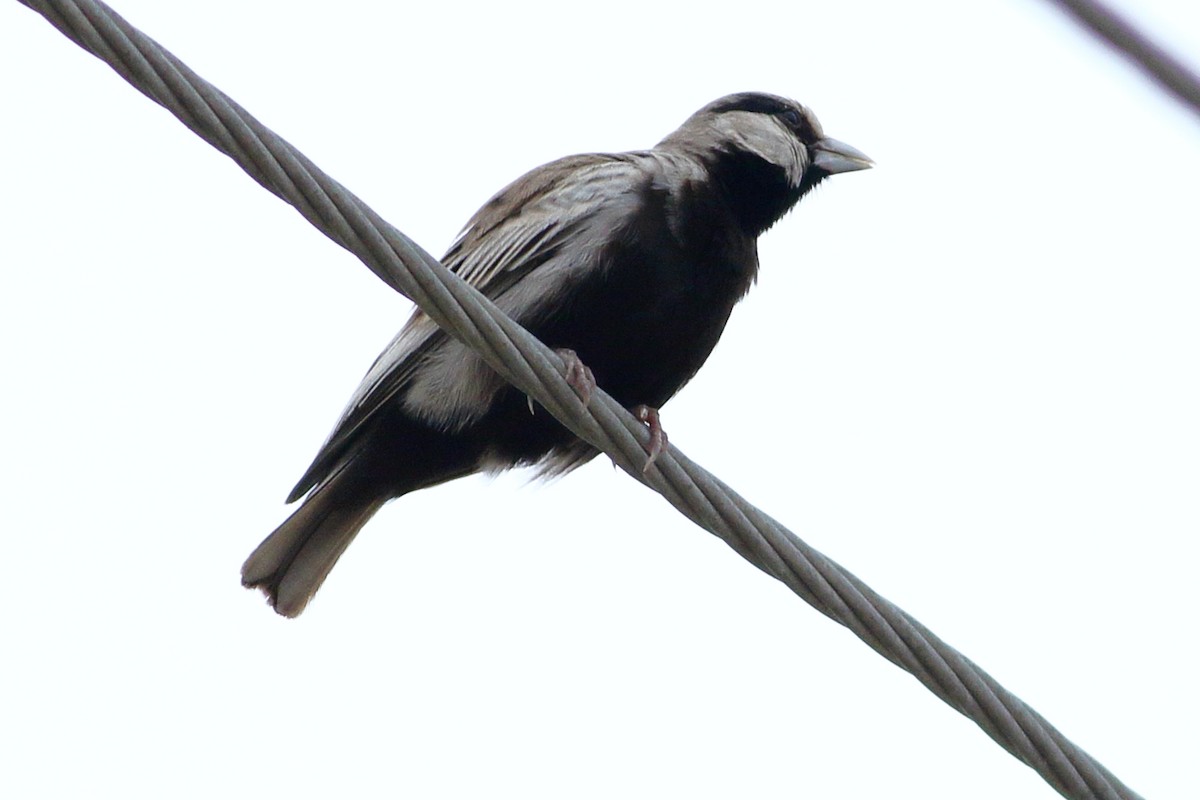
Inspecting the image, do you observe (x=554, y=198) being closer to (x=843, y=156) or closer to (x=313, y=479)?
(x=313, y=479)

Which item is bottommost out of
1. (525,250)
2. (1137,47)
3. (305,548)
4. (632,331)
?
(1137,47)

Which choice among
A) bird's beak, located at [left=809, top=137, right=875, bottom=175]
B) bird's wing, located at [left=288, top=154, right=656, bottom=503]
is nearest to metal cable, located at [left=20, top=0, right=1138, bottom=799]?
bird's wing, located at [left=288, top=154, right=656, bottom=503]

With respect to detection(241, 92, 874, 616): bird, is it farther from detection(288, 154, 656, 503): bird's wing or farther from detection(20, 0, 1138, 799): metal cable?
detection(20, 0, 1138, 799): metal cable

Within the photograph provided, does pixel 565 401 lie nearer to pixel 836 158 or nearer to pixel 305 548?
pixel 305 548

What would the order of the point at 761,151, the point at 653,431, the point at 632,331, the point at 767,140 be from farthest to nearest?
the point at 767,140 < the point at 761,151 < the point at 632,331 < the point at 653,431

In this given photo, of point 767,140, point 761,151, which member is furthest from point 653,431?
point 767,140

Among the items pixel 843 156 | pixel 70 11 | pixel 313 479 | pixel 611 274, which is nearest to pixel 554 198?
pixel 611 274
